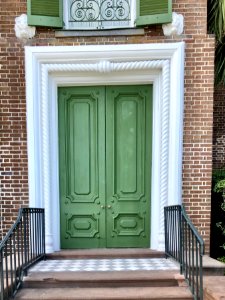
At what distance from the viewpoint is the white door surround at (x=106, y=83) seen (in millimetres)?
4762

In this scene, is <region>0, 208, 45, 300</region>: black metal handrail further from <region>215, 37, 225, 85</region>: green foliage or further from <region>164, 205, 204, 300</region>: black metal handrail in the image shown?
<region>215, 37, 225, 85</region>: green foliage

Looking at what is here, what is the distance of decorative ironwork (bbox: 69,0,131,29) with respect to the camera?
4883 mm

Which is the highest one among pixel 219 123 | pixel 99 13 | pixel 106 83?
pixel 99 13

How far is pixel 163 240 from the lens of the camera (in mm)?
4883

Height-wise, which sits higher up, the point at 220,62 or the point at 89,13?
the point at 89,13

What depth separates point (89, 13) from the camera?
4.89 metres

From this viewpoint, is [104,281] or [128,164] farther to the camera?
[128,164]

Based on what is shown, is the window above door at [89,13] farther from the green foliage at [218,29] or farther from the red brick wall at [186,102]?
the green foliage at [218,29]

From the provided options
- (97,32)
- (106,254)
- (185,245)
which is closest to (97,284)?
(106,254)

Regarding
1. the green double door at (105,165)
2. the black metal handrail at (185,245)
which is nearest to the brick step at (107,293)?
the black metal handrail at (185,245)

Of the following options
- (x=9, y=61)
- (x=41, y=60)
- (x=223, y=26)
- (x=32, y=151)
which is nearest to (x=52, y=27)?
(x=41, y=60)

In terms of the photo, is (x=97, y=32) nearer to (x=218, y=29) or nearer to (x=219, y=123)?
(x=218, y=29)

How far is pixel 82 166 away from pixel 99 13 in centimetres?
233

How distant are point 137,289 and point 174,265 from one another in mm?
723
